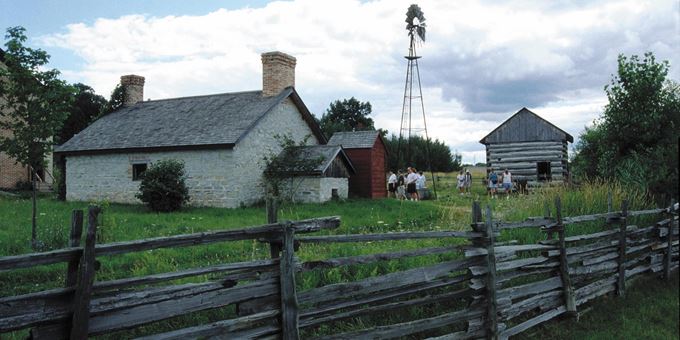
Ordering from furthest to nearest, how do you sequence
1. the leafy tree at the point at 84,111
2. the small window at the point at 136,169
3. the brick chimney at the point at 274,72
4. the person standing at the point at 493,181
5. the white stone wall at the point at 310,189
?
the leafy tree at the point at 84,111 → the person standing at the point at 493,181 → the brick chimney at the point at 274,72 → the small window at the point at 136,169 → the white stone wall at the point at 310,189

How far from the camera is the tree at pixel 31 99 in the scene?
10547mm

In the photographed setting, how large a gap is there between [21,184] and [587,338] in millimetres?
26958

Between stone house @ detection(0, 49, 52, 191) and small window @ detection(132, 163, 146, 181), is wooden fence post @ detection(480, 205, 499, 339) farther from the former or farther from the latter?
stone house @ detection(0, 49, 52, 191)

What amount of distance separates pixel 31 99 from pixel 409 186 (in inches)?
603

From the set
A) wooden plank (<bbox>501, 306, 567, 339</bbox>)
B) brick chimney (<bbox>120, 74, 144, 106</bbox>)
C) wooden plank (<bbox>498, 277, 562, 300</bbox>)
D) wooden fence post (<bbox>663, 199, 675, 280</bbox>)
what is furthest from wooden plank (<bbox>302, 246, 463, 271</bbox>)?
brick chimney (<bbox>120, 74, 144, 106</bbox>)

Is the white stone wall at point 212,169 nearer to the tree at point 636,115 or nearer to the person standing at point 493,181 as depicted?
the person standing at point 493,181

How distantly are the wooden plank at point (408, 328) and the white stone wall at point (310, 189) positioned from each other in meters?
14.8

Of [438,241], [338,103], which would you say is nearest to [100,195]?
[438,241]

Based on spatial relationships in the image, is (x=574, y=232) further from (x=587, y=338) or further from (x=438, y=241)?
(x=587, y=338)

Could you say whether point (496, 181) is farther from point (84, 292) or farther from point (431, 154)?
point (431, 154)

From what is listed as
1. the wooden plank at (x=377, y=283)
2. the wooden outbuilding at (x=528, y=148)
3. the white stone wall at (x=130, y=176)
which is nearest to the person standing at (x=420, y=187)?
the wooden outbuilding at (x=528, y=148)

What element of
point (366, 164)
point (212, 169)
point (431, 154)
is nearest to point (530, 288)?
point (212, 169)

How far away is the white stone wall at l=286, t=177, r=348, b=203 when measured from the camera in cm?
2036

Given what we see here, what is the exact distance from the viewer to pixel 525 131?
90.2ft
